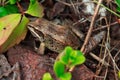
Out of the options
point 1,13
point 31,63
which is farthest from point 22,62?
point 1,13

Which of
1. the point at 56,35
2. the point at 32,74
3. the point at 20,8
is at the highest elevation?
the point at 20,8

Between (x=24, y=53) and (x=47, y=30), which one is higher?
(x=47, y=30)

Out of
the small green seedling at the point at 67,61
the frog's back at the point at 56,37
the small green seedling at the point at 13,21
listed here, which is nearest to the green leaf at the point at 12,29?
the small green seedling at the point at 13,21

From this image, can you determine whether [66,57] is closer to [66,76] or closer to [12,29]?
[66,76]

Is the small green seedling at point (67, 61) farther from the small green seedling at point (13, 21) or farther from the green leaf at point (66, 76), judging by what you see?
the small green seedling at point (13, 21)

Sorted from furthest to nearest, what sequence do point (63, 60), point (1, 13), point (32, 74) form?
point (1, 13) < point (32, 74) < point (63, 60)

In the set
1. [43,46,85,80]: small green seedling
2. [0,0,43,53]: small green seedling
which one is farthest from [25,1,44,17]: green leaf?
[43,46,85,80]: small green seedling

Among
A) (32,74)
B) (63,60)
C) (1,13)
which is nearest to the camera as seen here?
(63,60)

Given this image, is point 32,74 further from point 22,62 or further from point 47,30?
point 47,30

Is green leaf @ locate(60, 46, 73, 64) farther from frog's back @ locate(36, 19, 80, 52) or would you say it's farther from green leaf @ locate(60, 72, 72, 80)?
frog's back @ locate(36, 19, 80, 52)
